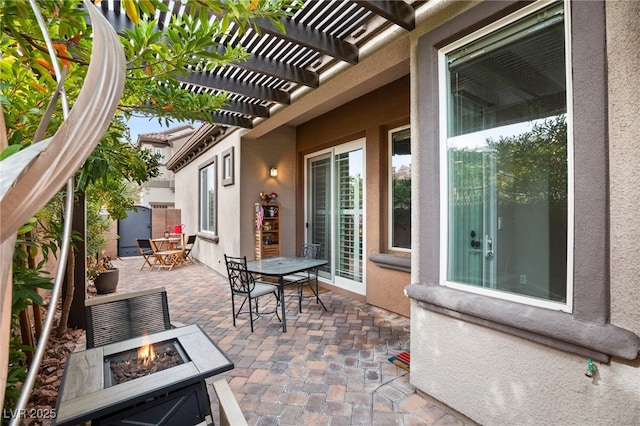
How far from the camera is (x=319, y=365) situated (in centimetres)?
274

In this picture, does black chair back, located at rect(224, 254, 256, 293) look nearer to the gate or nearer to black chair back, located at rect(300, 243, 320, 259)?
black chair back, located at rect(300, 243, 320, 259)

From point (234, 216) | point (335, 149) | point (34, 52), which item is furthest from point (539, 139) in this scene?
point (234, 216)

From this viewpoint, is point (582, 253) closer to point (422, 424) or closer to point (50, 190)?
point (422, 424)

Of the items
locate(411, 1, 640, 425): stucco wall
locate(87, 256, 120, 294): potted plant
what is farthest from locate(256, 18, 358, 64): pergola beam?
locate(87, 256, 120, 294): potted plant

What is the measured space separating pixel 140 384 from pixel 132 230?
11165 millimetres

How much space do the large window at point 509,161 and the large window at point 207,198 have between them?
6243 millimetres

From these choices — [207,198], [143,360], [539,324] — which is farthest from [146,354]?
[207,198]

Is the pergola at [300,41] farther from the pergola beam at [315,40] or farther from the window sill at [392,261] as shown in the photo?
the window sill at [392,261]

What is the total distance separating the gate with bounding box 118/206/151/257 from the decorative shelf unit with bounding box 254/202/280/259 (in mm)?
6846

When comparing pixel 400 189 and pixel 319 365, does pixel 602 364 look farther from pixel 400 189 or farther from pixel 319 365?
pixel 400 189

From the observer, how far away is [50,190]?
0.43 metres

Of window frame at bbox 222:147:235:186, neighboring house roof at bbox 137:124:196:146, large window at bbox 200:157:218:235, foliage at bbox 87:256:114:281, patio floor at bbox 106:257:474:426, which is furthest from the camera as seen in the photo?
neighboring house roof at bbox 137:124:196:146

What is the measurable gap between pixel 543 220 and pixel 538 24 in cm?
118

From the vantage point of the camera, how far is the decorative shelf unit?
5625mm
